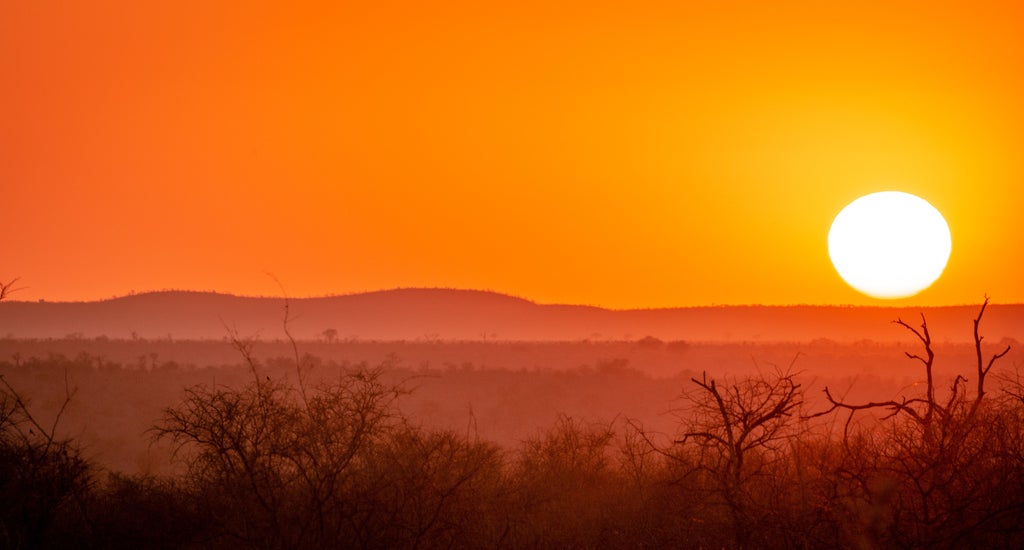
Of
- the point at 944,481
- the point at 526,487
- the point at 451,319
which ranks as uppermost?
the point at 451,319

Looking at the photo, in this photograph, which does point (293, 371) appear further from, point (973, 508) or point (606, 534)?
point (973, 508)

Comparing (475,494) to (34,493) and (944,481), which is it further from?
(944,481)

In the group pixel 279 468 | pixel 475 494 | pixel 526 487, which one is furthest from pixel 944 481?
pixel 279 468

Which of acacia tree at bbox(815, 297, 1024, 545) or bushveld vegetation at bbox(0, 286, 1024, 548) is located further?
bushveld vegetation at bbox(0, 286, 1024, 548)

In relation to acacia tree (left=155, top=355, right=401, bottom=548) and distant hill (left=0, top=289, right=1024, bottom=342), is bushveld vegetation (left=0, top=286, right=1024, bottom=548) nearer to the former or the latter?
acacia tree (left=155, top=355, right=401, bottom=548)

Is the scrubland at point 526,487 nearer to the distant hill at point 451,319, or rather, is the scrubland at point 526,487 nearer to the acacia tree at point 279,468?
the acacia tree at point 279,468

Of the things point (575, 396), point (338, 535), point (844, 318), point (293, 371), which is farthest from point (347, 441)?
point (844, 318)

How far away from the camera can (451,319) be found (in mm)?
135375

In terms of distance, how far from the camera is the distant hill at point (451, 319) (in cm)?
12081

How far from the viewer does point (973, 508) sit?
9578 millimetres

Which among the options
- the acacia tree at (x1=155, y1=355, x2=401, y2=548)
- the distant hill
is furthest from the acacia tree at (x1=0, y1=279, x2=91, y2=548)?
the distant hill

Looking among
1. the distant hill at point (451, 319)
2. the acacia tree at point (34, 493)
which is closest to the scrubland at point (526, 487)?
the acacia tree at point (34, 493)

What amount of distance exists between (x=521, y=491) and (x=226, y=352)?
56893 mm

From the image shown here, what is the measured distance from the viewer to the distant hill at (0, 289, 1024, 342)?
120812 mm
